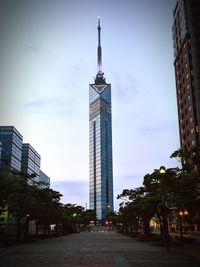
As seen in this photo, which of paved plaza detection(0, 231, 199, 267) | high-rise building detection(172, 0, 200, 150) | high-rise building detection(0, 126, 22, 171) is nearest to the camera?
paved plaza detection(0, 231, 199, 267)

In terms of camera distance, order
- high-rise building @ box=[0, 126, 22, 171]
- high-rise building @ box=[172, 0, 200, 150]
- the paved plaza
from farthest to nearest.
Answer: high-rise building @ box=[0, 126, 22, 171] < high-rise building @ box=[172, 0, 200, 150] < the paved plaza

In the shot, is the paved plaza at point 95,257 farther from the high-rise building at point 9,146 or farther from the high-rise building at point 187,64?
the high-rise building at point 9,146

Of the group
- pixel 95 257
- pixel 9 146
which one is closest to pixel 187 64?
pixel 9 146

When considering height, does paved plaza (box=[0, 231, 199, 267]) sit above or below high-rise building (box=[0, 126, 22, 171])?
below

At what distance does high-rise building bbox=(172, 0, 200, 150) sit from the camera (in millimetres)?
106562

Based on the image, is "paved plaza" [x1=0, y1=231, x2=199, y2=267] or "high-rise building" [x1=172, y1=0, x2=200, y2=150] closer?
"paved plaza" [x1=0, y1=231, x2=199, y2=267]

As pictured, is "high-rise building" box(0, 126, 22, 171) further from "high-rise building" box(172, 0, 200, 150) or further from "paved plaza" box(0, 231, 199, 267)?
"paved plaza" box(0, 231, 199, 267)

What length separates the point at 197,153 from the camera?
2544 cm

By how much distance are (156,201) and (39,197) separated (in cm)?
2279

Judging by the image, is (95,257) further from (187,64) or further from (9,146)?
(9,146)

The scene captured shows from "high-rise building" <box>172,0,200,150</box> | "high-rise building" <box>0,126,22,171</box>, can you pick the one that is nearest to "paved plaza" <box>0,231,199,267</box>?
"high-rise building" <box>172,0,200,150</box>

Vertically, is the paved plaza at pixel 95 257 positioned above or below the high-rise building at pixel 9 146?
below

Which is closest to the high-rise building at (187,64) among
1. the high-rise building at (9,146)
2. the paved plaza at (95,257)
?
the paved plaza at (95,257)

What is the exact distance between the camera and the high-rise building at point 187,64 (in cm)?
10656
